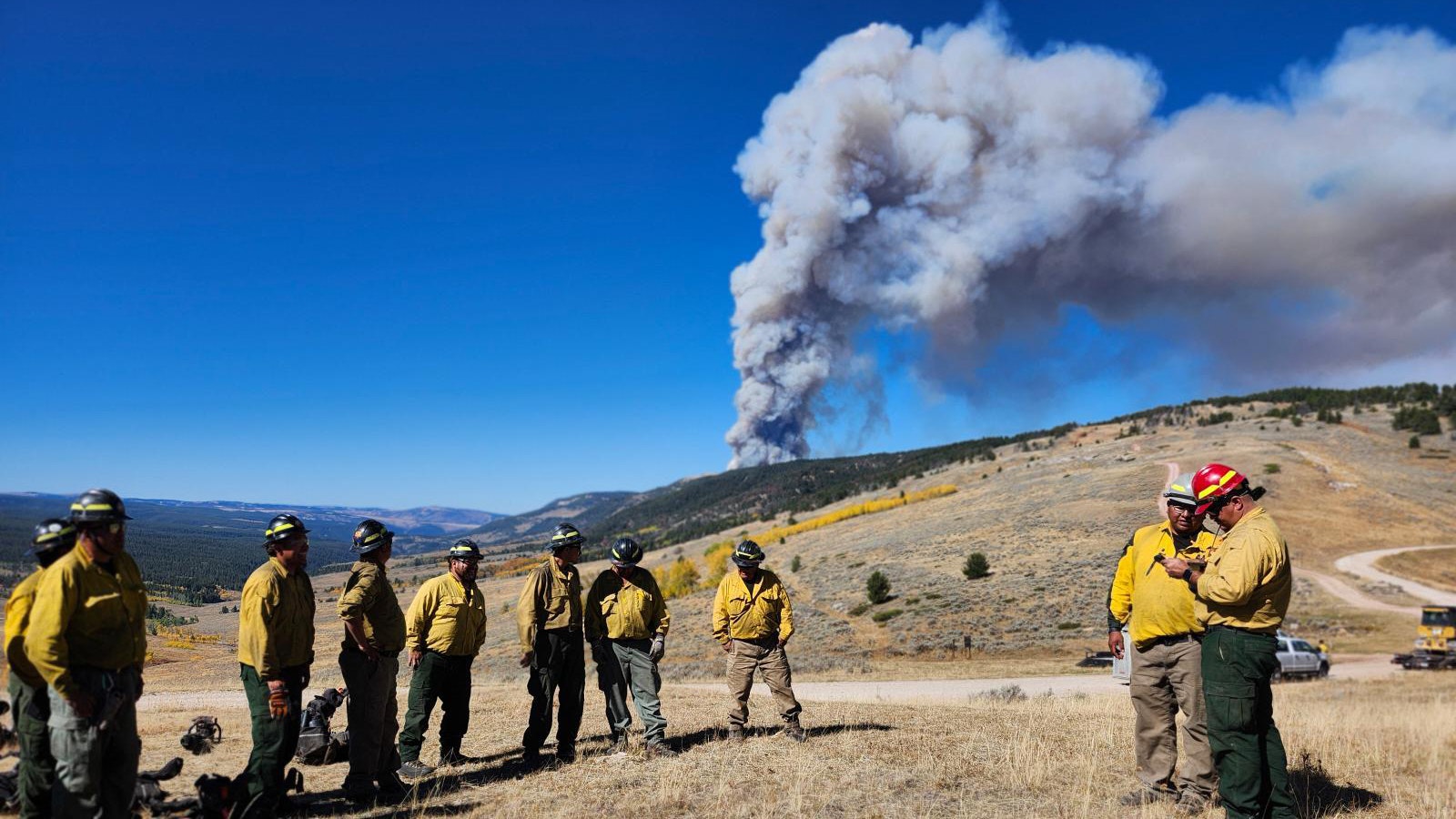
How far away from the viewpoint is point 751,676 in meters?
7.60

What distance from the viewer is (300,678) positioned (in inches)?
210

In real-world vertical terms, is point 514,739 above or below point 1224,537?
below

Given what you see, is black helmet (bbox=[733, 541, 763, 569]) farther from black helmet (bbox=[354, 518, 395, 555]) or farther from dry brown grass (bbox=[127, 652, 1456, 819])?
black helmet (bbox=[354, 518, 395, 555])

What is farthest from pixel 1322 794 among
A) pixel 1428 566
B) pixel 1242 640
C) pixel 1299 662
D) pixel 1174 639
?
pixel 1428 566

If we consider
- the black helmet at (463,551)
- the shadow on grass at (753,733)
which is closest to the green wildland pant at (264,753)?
the black helmet at (463,551)

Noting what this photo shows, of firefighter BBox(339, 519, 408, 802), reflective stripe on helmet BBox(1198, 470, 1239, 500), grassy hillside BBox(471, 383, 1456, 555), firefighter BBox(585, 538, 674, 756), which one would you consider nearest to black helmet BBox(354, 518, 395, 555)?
firefighter BBox(339, 519, 408, 802)

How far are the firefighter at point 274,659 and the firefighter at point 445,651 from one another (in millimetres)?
1448

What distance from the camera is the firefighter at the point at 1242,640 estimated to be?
4500 mm

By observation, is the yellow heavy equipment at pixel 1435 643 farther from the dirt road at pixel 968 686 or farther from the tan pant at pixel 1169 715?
the tan pant at pixel 1169 715

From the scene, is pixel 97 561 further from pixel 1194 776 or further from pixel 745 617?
pixel 1194 776

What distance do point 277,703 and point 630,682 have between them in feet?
10.1

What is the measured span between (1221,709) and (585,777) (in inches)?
179

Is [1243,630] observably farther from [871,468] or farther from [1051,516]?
[871,468]

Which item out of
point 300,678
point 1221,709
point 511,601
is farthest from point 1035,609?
point 511,601
